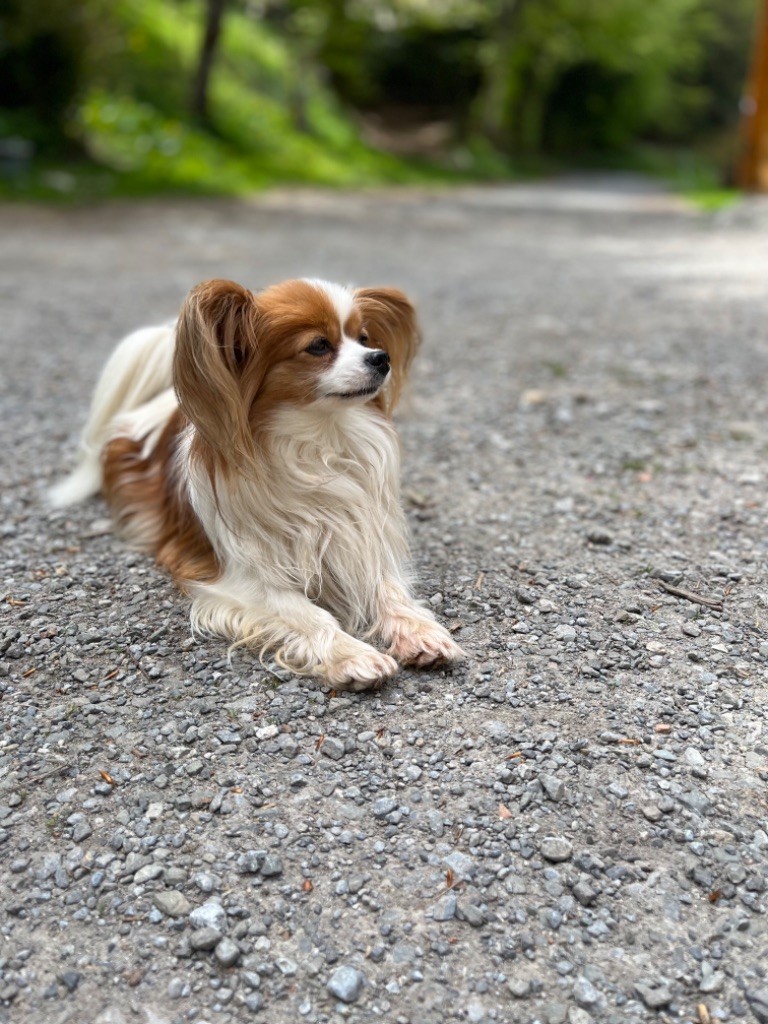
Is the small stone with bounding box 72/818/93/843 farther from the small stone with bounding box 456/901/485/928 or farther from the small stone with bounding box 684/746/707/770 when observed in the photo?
the small stone with bounding box 684/746/707/770

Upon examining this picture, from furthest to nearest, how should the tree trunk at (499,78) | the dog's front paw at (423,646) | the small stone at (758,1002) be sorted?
the tree trunk at (499,78), the dog's front paw at (423,646), the small stone at (758,1002)

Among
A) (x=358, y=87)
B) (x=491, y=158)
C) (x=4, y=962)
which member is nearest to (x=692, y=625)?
(x=4, y=962)

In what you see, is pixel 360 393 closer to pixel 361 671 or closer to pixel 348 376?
pixel 348 376

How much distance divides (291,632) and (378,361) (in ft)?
3.05

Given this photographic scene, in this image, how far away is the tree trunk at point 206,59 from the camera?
53.0ft

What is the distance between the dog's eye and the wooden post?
13986 mm

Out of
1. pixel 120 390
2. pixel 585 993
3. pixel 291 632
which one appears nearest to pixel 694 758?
pixel 585 993

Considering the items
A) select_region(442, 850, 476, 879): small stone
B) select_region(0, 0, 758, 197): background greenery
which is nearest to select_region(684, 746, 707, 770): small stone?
select_region(442, 850, 476, 879): small stone

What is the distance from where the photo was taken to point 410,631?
309 cm

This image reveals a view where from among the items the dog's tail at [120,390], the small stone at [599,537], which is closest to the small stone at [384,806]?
the small stone at [599,537]

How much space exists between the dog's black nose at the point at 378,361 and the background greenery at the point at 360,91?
448 inches

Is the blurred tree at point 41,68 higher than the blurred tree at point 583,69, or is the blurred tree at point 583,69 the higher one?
the blurred tree at point 583,69

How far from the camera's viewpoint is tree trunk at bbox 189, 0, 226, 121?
1614 centimetres

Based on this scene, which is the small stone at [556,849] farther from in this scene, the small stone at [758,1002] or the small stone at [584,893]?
the small stone at [758,1002]
